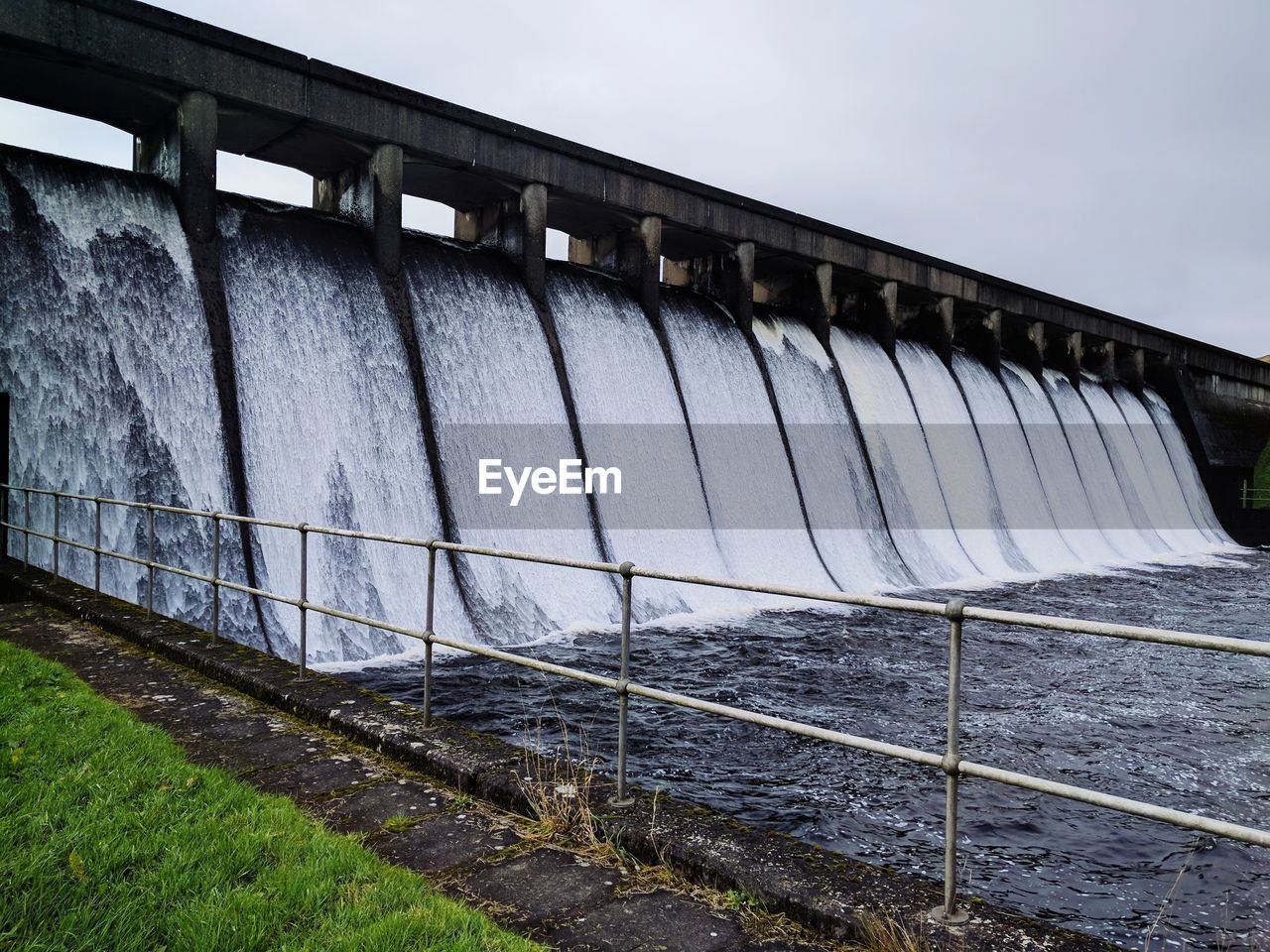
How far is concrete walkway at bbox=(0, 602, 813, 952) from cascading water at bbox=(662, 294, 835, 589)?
34.3ft

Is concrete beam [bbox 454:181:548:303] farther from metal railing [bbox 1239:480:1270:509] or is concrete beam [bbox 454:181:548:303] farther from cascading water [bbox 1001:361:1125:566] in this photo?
metal railing [bbox 1239:480:1270:509]

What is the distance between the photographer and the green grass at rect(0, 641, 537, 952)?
2428 mm

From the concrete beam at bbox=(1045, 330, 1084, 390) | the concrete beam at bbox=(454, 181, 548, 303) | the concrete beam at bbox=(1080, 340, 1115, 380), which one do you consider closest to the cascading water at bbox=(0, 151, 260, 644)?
the concrete beam at bbox=(454, 181, 548, 303)

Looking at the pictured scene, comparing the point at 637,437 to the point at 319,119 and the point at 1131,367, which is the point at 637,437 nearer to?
the point at 319,119

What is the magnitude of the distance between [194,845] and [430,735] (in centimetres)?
134

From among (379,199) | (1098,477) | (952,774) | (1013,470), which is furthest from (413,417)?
(1098,477)

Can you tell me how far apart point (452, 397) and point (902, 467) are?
11149 mm

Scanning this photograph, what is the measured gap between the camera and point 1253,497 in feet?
114

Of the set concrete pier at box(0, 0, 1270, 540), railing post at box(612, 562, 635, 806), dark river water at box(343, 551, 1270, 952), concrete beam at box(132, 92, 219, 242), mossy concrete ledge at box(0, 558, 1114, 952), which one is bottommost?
dark river water at box(343, 551, 1270, 952)

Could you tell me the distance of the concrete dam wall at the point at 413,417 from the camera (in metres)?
9.61

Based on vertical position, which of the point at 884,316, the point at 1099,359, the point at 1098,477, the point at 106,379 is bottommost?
the point at 1098,477

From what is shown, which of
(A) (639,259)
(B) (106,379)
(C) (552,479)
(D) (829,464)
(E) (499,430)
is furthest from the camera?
(D) (829,464)

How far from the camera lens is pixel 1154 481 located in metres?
30.2

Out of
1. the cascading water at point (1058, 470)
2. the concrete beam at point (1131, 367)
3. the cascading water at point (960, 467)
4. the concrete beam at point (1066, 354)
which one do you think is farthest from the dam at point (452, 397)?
the concrete beam at point (1131, 367)
